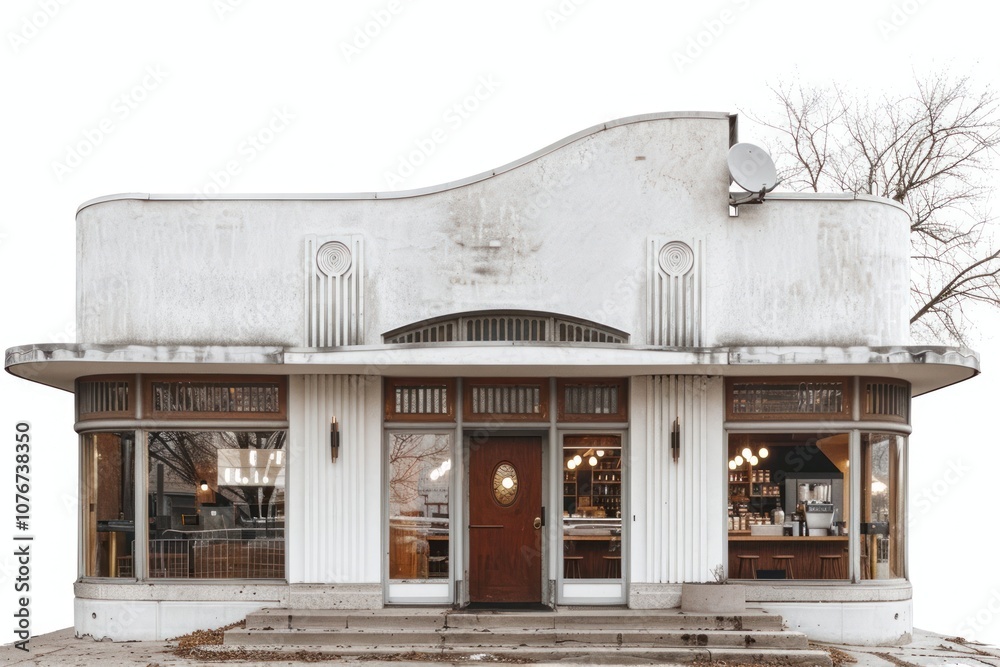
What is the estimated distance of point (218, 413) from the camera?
45.8ft

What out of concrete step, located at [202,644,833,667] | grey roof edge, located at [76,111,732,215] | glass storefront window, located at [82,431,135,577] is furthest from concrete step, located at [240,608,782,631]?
grey roof edge, located at [76,111,732,215]

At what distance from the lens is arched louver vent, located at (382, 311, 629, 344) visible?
13.9 metres

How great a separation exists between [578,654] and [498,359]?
3.31 m

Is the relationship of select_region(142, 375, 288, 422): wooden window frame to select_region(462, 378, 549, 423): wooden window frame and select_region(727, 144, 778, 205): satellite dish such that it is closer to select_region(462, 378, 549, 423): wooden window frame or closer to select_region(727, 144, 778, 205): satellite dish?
select_region(462, 378, 549, 423): wooden window frame

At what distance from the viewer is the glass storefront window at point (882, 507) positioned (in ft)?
46.3

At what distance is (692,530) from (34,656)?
7.75m

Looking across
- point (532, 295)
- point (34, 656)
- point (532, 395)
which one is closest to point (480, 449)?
point (532, 395)

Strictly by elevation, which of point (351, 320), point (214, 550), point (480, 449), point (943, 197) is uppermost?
point (943, 197)

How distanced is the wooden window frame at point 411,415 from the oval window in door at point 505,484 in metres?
0.89

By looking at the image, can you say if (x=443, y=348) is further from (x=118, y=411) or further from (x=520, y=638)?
(x=118, y=411)

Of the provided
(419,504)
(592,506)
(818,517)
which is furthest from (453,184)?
(818,517)

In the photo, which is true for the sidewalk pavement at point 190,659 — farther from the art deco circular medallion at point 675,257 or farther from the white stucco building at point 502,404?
the art deco circular medallion at point 675,257

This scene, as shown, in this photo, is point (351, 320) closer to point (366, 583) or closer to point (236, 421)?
point (236, 421)

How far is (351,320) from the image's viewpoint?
1380cm
